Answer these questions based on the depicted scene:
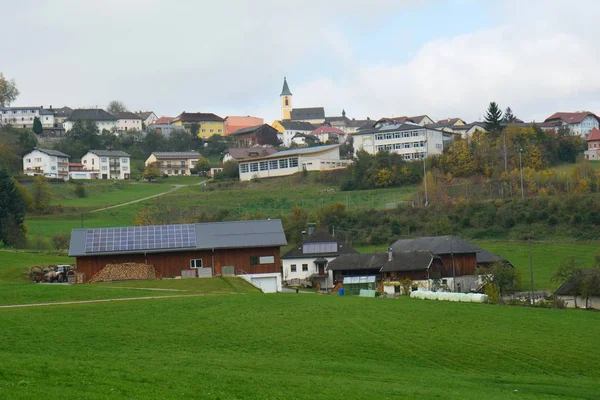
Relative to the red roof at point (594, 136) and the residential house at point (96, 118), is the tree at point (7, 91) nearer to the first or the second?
the residential house at point (96, 118)

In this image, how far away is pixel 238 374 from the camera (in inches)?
842

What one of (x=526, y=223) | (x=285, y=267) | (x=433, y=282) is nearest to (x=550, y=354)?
(x=433, y=282)

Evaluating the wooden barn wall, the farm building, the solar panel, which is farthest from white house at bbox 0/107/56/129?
the wooden barn wall

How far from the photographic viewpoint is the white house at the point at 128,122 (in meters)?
173

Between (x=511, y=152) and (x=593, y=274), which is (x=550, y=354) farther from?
(x=511, y=152)

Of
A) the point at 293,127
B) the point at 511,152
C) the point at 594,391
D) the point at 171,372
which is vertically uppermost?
the point at 293,127

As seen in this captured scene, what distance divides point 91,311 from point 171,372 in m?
13.4

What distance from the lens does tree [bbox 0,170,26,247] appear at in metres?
70.3

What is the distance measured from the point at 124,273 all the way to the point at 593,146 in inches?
3187

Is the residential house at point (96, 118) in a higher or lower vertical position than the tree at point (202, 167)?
higher

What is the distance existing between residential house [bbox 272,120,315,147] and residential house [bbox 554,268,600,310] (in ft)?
381

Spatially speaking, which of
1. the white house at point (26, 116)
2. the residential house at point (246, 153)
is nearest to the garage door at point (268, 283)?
the residential house at point (246, 153)

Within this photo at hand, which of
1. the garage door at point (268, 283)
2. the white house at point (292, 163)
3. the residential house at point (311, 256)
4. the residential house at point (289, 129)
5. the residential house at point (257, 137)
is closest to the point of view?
the garage door at point (268, 283)

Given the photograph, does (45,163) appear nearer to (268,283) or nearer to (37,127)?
(37,127)
